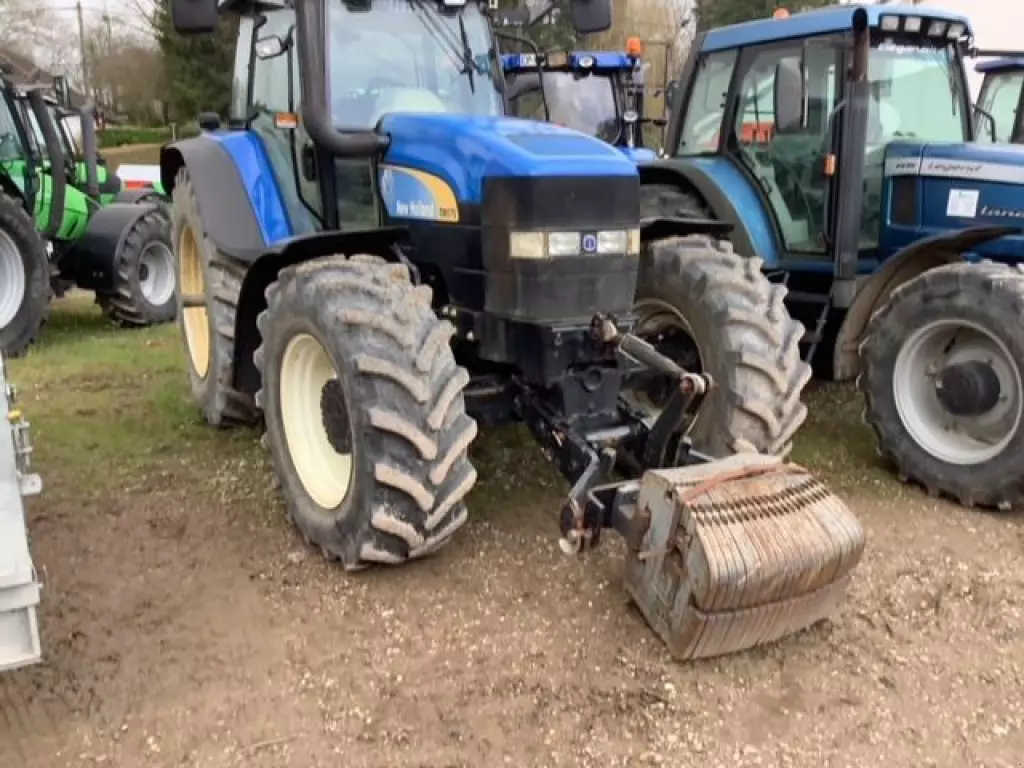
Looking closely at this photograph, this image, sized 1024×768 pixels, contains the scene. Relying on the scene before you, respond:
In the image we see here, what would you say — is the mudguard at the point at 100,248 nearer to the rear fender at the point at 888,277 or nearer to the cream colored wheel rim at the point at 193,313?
the cream colored wheel rim at the point at 193,313

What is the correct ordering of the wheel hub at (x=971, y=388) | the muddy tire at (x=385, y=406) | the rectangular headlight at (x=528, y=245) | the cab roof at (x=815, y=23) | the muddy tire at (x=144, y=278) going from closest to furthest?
the muddy tire at (x=385, y=406) → the rectangular headlight at (x=528, y=245) → the wheel hub at (x=971, y=388) → the cab roof at (x=815, y=23) → the muddy tire at (x=144, y=278)

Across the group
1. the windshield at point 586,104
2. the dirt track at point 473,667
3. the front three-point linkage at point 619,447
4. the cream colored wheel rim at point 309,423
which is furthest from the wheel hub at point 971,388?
the windshield at point 586,104

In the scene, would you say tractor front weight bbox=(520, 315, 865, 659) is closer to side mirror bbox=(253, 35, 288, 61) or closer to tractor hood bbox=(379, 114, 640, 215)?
tractor hood bbox=(379, 114, 640, 215)

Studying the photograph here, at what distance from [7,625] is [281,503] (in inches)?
78.9

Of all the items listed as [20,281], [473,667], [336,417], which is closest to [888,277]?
[336,417]

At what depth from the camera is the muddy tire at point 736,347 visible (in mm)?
4039

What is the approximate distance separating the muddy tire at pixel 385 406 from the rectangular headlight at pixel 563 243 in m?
0.46

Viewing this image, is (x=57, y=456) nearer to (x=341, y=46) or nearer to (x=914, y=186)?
(x=341, y=46)

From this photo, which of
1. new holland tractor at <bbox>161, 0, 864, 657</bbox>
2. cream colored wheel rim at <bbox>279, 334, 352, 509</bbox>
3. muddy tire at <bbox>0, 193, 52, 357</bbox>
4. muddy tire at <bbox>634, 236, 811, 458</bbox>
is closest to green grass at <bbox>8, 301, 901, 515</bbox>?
muddy tire at <bbox>0, 193, 52, 357</bbox>

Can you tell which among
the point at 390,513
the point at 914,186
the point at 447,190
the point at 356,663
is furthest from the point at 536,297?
the point at 914,186

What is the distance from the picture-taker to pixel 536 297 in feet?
12.2

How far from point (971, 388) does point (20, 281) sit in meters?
6.68

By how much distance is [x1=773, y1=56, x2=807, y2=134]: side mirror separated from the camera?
5.47m

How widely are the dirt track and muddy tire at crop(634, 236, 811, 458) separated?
0.61 m
